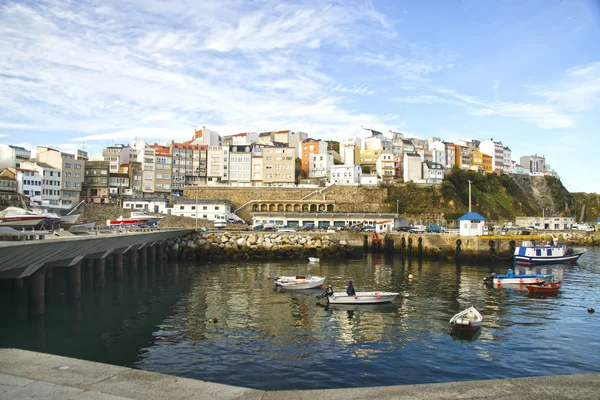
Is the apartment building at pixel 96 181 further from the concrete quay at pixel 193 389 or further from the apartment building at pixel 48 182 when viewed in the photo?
the concrete quay at pixel 193 389

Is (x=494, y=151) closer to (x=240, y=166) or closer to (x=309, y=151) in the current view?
(x=309, y=151)

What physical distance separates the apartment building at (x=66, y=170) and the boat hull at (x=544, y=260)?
277 ft

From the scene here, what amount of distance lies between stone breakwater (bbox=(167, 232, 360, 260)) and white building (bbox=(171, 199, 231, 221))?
24499 millimetres

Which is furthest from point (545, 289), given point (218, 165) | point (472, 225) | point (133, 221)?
point (218, 165)

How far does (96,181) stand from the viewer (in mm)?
107125

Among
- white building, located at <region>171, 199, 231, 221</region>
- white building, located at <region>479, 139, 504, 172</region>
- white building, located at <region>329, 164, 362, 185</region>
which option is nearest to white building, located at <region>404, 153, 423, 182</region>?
white building, located at <region>329, 164, 362, 185</region>

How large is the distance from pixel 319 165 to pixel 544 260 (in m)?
72.6

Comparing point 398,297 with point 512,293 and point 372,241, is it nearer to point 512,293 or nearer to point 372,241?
point 512,293

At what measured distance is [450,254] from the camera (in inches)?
2395

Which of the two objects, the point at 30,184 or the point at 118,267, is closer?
the point at 118,267

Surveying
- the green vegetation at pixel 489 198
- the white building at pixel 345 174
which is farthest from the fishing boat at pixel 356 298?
the white building at pixel 345 174

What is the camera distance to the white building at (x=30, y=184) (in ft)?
285

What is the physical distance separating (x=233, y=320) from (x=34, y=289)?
1068 cm

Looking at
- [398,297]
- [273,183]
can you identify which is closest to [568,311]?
[398,297]
